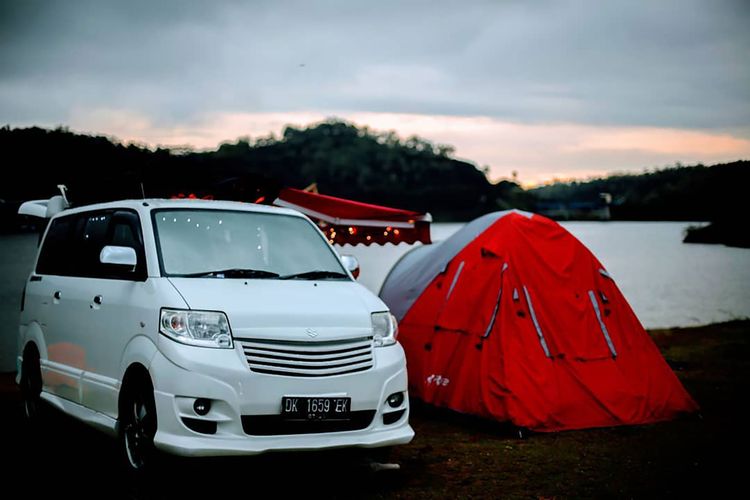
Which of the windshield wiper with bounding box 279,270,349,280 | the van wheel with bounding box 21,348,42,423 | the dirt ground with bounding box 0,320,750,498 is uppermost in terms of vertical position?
the windshield wiper with bounding box 279,270,349,280

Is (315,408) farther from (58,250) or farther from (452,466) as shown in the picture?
(58,250)

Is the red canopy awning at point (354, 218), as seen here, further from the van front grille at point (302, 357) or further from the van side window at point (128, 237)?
the van front grille at point (302, 357)

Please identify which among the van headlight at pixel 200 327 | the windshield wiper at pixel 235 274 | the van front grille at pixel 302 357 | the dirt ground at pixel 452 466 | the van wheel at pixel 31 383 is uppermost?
the windshield wiper at pixel 235 274

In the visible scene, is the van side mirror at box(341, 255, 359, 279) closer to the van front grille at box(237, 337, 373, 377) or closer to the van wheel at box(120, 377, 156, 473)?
the van front grille at box(237, 337, 373, 377)

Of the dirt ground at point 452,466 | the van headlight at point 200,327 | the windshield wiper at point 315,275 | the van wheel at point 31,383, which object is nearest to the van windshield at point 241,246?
the windshield wiper at point 315,275

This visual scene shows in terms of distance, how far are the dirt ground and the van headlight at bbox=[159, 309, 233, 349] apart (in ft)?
2.65

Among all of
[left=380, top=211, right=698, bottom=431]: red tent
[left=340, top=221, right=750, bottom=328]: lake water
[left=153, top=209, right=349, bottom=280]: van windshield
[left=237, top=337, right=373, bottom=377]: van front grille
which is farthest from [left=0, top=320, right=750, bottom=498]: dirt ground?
[left=340, top=221, right=750, bottom=328]: lake water

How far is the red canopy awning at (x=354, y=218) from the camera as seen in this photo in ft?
38.4

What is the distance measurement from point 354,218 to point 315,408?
6127 mm

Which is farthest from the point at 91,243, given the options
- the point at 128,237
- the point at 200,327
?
the point at 200,327

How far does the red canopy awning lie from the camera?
11719 millimetres

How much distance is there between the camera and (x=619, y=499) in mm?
6402

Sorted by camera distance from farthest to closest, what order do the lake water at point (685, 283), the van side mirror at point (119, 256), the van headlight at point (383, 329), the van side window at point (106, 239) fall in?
the lake water at point (685, 283) → the van side window at point (106, 239) → the van headlight at point (383, 329) → the van side mirror at point (119, 256)

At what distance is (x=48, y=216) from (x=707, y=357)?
11.1m
